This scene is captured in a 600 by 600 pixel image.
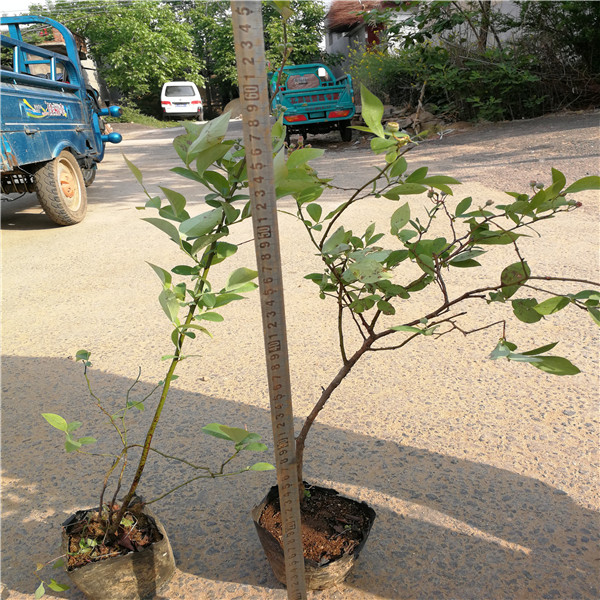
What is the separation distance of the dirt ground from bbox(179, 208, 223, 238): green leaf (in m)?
1.23

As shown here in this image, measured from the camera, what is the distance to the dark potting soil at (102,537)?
1.61m

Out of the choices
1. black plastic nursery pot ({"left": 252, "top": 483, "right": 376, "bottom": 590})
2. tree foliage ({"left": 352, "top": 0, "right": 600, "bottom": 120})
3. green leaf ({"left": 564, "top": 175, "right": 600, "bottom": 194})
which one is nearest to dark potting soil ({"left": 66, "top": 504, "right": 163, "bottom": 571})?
black plastic nursery pot ({"left": 252, "top": 483, "right": 376, "bottom": 590})

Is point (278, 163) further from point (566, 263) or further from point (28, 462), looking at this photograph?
point (566, 263)

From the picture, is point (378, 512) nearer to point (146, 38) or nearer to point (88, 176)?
point (88, 176)

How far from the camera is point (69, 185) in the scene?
6605 millimetres

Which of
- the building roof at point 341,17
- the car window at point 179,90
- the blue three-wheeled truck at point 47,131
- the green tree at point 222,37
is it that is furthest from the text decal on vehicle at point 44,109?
the car window at point 179,90

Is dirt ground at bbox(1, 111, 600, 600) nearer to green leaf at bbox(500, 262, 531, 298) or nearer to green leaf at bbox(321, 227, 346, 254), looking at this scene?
green leaf at bbox(500, 262, 531, 298)

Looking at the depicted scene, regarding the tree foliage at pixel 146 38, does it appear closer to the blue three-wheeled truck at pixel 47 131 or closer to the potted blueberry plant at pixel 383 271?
the blue three-wheeled truck at pixel 47 131

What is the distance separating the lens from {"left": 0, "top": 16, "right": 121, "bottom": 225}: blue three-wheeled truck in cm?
552

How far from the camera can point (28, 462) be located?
243 cm

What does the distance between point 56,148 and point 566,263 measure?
551 cm

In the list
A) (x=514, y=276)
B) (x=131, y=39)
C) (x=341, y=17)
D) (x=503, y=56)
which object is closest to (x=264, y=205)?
(x=514, y=276)

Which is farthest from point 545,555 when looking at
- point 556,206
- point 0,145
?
point 0,145

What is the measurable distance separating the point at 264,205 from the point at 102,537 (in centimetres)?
130
